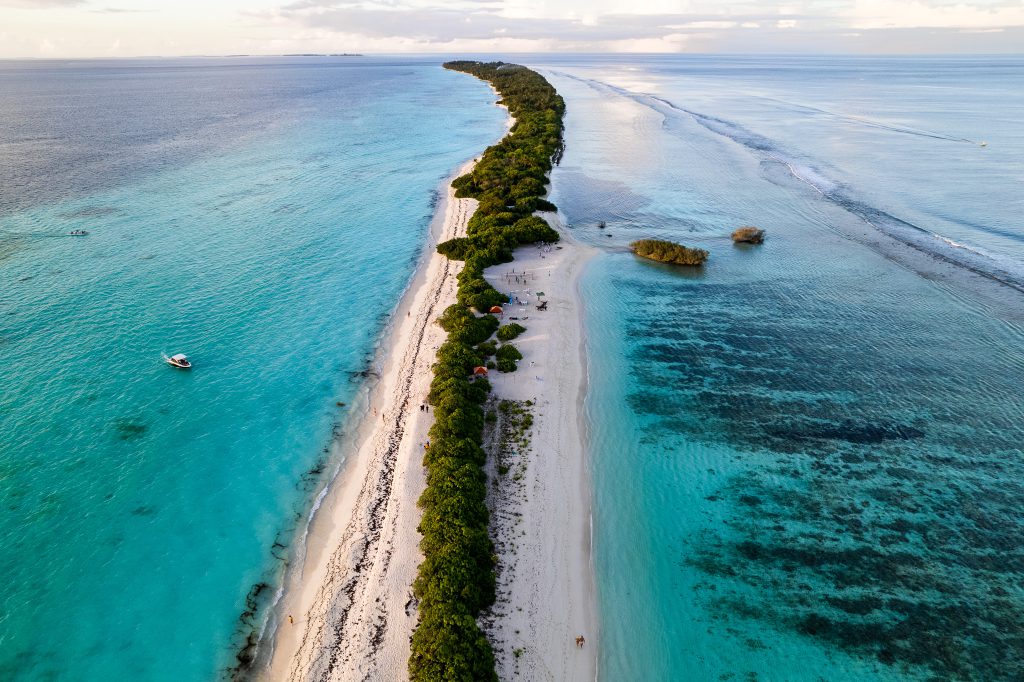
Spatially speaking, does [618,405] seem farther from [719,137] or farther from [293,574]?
[719,137]

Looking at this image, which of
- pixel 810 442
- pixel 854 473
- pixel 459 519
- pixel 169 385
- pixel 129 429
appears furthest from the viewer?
pixel 169 385

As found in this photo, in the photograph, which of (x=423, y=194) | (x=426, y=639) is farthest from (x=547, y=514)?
(x=423, y=194)

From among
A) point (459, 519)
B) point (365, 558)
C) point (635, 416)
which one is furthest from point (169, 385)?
point (635, 416)

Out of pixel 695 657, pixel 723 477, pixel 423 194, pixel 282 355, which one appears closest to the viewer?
pixel 695 657

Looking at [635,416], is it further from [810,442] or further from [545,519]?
[545,519]

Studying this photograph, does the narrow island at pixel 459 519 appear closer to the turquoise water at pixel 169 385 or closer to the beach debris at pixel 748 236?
the turquoise water at pixel 169 385

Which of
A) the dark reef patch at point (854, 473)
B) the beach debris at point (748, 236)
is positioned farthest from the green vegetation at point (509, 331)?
the beach debris at point (748, 236)
